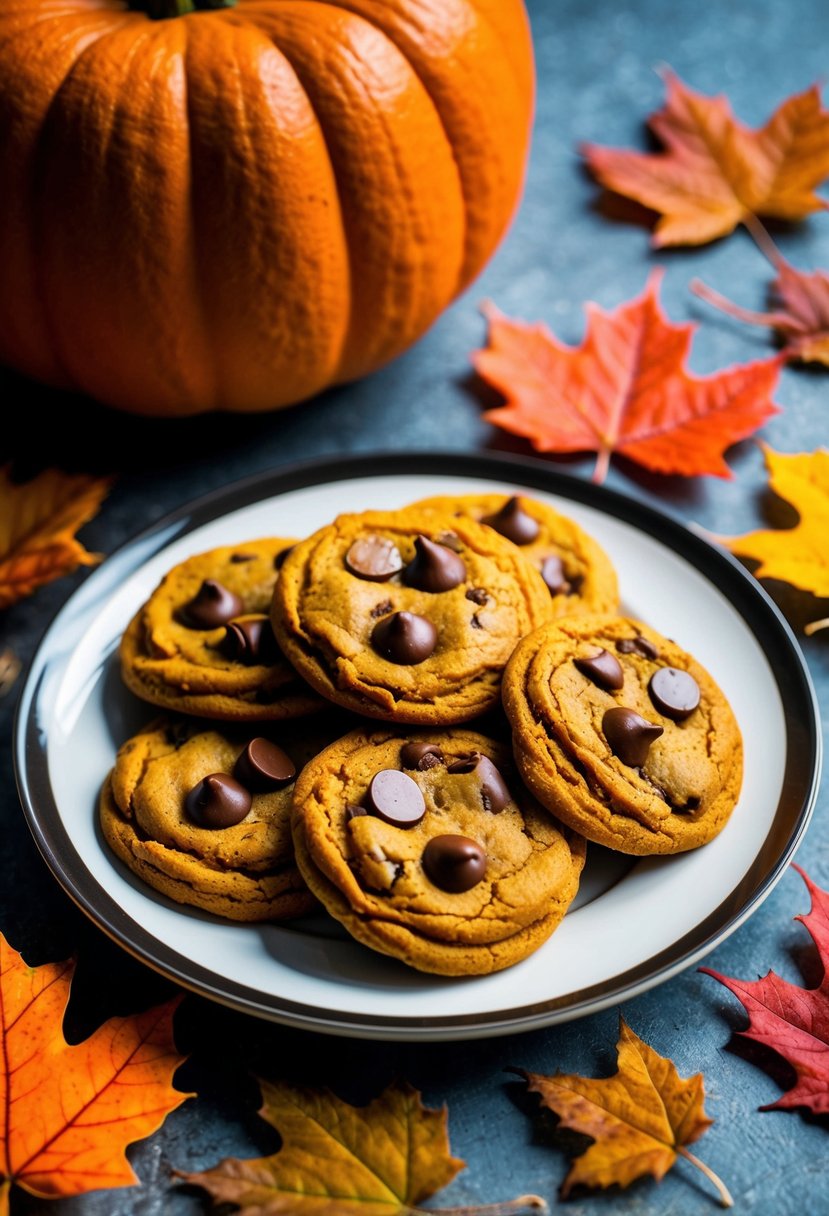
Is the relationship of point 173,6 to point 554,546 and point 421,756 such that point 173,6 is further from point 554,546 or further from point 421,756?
point 421,756

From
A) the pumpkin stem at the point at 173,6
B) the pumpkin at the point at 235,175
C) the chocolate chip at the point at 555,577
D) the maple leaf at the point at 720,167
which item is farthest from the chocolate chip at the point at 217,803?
the maple leaf at the point at 720,167

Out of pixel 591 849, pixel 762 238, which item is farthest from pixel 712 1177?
pixel 762 238

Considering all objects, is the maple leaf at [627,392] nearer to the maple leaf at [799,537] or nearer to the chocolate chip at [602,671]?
the maple leaf at [799,537]

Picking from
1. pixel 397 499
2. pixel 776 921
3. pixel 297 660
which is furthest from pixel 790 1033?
pixel 397 499

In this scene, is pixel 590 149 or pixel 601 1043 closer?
pixel 601 1043

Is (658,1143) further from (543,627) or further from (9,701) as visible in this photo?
(9,701)
